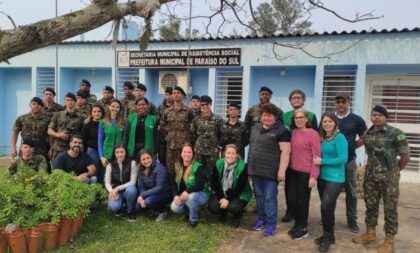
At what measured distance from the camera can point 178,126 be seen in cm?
598

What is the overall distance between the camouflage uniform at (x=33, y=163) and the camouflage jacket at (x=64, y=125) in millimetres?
508

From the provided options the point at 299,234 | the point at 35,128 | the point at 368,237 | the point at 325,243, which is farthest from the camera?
the point at 35,128

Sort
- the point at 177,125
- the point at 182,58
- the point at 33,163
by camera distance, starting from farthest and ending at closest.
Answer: the point at 182,58 < the point at 177,125 < the point at 33,163

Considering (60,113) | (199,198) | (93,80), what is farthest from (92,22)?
(93,80)

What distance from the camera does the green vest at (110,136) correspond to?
18.6ft

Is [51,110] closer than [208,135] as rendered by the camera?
No

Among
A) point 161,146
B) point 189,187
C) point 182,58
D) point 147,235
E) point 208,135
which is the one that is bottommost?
point 147,235

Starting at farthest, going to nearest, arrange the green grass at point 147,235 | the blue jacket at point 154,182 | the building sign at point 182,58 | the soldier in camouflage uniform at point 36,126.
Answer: the building sign at point 182,58 → the soldier in camouflage uniform at point 36,126 → the blue jacket at point 154,182 → the green grass at point 147,235

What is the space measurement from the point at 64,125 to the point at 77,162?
0.78m

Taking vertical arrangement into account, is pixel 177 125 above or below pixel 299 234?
above

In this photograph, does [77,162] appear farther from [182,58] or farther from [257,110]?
[182,58]

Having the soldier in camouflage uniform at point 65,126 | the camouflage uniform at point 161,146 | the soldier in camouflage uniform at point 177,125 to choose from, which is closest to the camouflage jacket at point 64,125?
the soldier in camouflage uniform at point 65,126

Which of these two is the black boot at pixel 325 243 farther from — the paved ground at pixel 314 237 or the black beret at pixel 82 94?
the black beret at pixel 82 94

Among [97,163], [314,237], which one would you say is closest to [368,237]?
[314,237]
